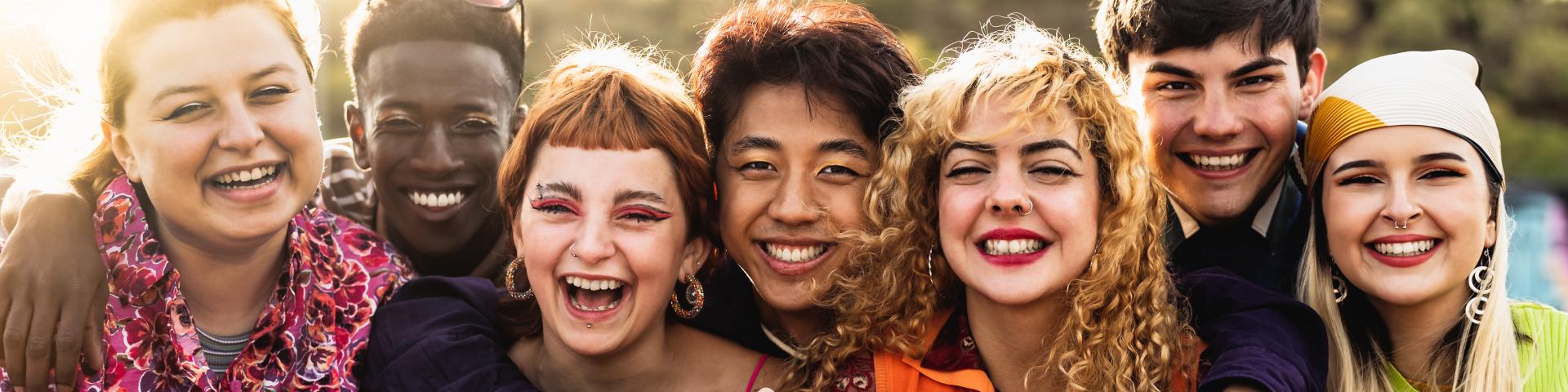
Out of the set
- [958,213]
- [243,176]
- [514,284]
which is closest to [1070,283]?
[958,213]

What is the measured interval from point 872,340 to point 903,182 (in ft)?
1.66

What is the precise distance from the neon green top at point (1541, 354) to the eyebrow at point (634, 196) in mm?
2375

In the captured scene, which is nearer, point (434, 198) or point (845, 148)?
point (845, 148)

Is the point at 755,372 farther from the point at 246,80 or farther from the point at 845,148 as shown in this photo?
the point at 246,80

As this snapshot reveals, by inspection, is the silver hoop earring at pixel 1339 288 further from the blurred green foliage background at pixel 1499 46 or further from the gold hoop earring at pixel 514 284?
the blurred green foliage background at pixel 1499 46

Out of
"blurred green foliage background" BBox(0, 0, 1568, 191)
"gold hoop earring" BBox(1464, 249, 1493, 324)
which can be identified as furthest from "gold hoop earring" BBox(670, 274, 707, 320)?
"blurred green foliage background" BBox(0, 0, 1568, 191)

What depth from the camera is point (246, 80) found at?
346cm

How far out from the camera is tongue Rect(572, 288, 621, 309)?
355 cm

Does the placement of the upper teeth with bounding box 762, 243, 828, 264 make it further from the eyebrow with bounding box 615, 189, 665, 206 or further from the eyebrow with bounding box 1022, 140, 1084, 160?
the eyebrow with bounding box 1022, 140, 1084, 160

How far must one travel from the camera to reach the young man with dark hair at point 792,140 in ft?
12.2

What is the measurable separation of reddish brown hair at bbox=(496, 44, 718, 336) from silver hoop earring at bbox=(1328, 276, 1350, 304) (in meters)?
2.01

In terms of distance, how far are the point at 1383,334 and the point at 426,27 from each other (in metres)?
3.52

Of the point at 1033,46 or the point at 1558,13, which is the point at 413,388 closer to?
the point at 1033,46

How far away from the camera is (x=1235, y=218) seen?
435 cm
